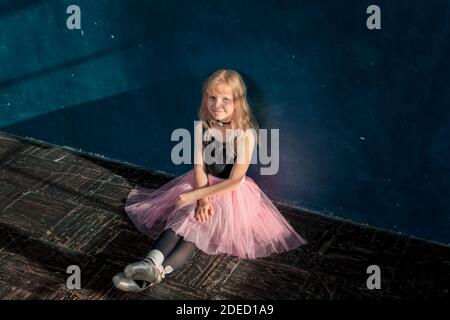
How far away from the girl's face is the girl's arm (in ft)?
0.77

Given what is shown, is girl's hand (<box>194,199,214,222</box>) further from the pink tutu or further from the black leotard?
the black leotard

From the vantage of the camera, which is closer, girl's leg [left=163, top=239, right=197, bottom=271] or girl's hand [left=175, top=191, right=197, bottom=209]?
girl's leg [left=163, top=239, right=197, bottom=271]

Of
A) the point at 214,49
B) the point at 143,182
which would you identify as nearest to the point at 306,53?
the point at 214,49

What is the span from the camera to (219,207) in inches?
142

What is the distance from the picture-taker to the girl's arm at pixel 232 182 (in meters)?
3.62

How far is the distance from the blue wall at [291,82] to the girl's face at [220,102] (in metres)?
0.34

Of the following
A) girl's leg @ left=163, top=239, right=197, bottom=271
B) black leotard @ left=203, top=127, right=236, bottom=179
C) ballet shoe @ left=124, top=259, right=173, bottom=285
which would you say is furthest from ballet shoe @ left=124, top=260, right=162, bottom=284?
black leotard @ left=203, top=127, right=236, bottom=179

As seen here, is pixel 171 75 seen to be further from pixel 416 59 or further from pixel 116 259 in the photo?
pixel 416 59

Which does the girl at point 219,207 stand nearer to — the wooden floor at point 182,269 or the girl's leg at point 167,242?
the girl's leg at point 167,242

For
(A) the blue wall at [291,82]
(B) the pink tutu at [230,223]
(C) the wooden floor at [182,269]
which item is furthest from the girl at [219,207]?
(A) the blue wall at [291,82]

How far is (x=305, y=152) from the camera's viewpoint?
12.7ft

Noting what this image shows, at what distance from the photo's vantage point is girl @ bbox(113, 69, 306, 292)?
3.45 metres

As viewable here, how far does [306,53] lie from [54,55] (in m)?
2.15

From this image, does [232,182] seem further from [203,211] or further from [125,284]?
[125,284]
